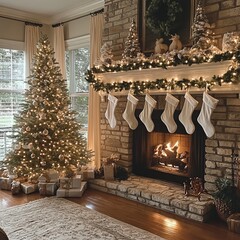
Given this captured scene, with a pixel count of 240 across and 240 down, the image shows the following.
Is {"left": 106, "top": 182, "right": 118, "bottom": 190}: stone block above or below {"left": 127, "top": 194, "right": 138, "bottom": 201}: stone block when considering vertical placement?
above

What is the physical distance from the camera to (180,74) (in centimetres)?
350

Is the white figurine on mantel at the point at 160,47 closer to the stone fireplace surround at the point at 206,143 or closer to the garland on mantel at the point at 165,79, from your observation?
the garland on mantel at the point at 165,79

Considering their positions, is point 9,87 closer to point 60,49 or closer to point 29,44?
point 29,44

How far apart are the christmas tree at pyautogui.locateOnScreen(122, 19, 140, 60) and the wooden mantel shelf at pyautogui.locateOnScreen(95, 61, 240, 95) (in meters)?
0.26

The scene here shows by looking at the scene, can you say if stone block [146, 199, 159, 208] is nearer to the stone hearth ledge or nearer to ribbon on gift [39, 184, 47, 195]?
the stone hearth ledge

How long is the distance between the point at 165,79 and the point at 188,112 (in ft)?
1.70

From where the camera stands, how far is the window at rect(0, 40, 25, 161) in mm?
5453

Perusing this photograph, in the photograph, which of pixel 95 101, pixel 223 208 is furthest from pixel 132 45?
pixel 223 208

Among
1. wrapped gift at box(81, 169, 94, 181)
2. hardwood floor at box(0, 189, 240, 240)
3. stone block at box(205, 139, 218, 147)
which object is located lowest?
hardwood floor at box(0, 189, 240, 240)

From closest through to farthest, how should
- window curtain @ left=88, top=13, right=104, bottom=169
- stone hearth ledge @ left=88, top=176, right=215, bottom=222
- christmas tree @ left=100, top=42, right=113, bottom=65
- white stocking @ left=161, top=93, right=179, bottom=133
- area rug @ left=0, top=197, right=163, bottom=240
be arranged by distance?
area rug @ left=0, top=197, right=163, bottom=240 < stone hearth ledge @ left=88, top=176, right=215, bottom=222 < white stocking @ left=161, top=93, right=179, bottom=133 < christmas tree @ left=100, top=42, right=113, bottom=65 < window curtain @ left=88, top=13, right=104, bottom=169

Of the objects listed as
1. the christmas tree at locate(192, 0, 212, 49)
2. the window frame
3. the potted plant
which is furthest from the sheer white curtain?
the potted plant

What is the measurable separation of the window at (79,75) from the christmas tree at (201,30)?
2.50 meters

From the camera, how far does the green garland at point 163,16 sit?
3.62 meters

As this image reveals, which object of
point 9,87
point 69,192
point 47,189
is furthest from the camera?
point 9,87
